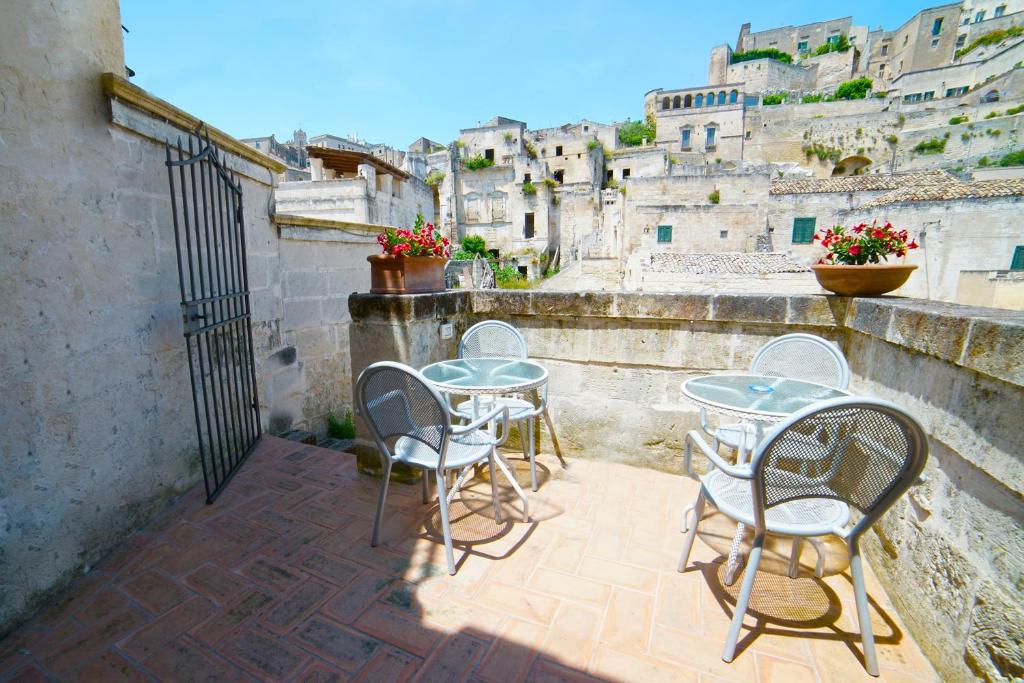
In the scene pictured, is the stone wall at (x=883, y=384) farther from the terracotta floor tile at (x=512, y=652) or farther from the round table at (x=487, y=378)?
the terracotta floor tile at (x=512, y=652)

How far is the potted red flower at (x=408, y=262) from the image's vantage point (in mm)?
2797

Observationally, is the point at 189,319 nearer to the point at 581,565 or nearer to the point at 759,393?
the point at 581,565

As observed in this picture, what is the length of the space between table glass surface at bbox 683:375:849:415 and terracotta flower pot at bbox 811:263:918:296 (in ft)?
2.59

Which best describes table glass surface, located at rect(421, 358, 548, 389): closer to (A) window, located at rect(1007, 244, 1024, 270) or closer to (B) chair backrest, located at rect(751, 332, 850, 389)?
(B) chair backrest, located at rect(751, 332, 850, 389)

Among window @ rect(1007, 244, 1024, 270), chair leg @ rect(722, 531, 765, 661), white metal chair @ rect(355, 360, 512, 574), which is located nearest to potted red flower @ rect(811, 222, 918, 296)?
chair leg @ rect(722, 531, 765, 661)

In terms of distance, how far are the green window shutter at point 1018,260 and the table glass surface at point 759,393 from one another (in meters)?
22.1

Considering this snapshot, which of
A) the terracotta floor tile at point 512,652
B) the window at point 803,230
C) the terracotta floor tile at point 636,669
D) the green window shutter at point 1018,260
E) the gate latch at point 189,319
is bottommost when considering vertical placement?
the terracotta floor tile at point 636,669

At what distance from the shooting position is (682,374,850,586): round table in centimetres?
191

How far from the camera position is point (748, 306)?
2.76 m

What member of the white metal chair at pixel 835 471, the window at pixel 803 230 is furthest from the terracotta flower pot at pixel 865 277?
the window at pixel 803 230

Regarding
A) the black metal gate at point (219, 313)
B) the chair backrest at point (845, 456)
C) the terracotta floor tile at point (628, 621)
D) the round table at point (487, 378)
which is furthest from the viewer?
the black metal gate at point (219, 313)

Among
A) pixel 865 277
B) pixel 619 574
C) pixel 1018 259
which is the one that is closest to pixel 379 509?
pixel 619 574

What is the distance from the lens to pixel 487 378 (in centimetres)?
255

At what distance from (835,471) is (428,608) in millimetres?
1718
